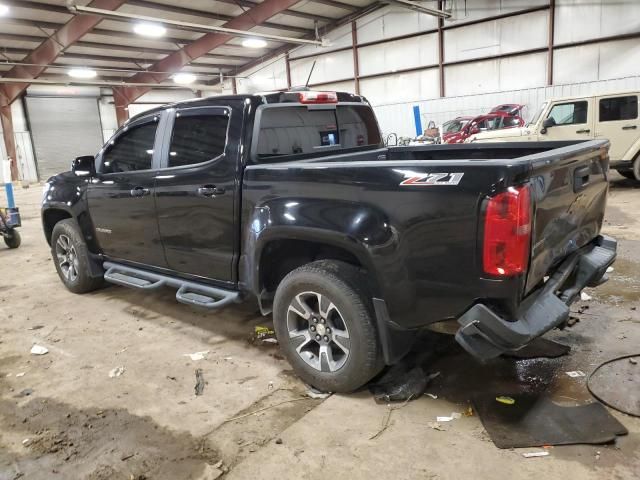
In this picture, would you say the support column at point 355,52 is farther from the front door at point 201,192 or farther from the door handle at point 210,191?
the door handle at point 210,191

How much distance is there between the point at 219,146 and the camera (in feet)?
10.9

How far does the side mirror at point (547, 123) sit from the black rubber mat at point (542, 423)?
8666mm

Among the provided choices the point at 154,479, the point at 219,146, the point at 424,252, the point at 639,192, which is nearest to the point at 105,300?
the point at 219,146

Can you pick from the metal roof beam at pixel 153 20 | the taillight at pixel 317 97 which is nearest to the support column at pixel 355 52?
the metal roof beam at pixel 153 20

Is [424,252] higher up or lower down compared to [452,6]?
lower down

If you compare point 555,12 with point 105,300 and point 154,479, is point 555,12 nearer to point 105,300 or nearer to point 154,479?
point 105,300

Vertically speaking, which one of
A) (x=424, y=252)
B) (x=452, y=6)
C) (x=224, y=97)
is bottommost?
(x=424, y=252)

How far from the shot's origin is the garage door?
2241cm

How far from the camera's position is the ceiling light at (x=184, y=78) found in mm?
23453

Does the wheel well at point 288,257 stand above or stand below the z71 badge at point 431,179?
below

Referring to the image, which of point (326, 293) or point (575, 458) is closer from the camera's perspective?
point (575, 458)

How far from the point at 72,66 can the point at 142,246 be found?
1990cm

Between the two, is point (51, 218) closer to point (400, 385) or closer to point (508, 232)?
point (400, 385)

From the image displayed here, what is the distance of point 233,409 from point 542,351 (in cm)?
207
